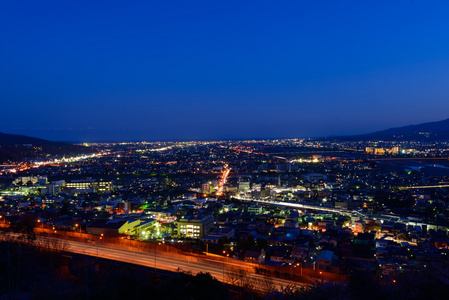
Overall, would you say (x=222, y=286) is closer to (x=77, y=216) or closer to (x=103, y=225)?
(x=103, y=225)

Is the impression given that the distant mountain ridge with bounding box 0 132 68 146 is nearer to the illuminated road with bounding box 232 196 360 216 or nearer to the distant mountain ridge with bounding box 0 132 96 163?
the distant mountain ridge with bounding box 0 132 96 163

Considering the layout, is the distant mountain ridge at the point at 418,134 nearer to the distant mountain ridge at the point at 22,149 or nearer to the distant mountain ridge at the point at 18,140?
the distant mountain ridge at the point at 22,149

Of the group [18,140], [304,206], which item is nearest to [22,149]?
[18,140]

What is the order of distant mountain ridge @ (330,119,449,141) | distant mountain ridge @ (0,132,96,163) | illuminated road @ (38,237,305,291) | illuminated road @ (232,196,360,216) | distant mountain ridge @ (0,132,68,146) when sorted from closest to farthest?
illuminated road @ (38,237,305,291), illuminated road @ (232,196,360,216), distant mountain ridge @ (0,132,96,163), distant mountain ridge @ (0,132,68,146), distant mountain ridge @ (330,119,449,141)

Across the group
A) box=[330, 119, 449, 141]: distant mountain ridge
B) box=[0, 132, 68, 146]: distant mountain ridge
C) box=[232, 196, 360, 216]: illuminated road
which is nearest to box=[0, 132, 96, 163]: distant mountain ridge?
box=[0, 132, 68, 146]: distant mountain ridge

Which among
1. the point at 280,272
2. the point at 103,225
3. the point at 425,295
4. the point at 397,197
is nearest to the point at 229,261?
the point at 280,272

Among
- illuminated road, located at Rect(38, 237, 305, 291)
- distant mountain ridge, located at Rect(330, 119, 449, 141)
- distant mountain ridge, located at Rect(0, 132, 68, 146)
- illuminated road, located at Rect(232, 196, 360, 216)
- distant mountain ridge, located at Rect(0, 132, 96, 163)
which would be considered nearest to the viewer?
illuminated road, located at Rect(38, 237, 305, 291)
